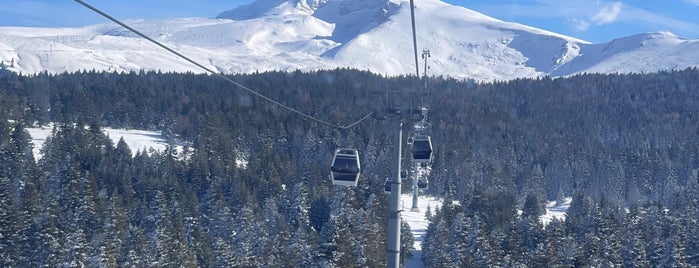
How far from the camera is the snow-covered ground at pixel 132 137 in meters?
118

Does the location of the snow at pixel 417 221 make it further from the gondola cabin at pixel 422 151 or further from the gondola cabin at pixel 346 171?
the gondola cabin at pixel 346 171

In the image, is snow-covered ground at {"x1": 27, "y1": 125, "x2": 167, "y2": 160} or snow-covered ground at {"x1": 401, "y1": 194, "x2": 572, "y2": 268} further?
snow-covered ground at {"x1": 27, "y1": 125, "x2": 167, "y2": 160}

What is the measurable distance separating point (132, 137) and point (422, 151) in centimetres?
10689

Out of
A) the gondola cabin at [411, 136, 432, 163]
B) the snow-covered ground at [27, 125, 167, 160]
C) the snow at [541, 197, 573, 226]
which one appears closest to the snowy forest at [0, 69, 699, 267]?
the gondola cabin at [411, 136, 432, 163]

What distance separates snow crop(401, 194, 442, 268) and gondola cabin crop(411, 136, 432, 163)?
4359cm

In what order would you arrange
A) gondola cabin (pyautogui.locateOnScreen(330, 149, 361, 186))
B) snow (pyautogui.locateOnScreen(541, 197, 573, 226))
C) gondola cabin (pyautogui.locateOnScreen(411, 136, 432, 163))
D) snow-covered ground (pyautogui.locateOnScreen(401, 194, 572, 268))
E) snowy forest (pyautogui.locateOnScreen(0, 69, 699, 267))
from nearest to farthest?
gondola cabin (pyautogui.locateOnScreen(330, 149, 361, 186)) < gondola cabin (pyautogui.locateOnScreen(411, 136, 432, 163)) < snowy forest (pyautogui.locateOnScreen(0, 69, 699, 267)) < snow-covered ground (pyautogui.locateOnScreen(401, 194, 572, 268)) < snow (pyautogui.locateOnScreen(541, 197, 573, 226))

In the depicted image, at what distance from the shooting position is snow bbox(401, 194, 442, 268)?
232 ft

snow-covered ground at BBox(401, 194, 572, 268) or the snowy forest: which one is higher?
the snowy forest

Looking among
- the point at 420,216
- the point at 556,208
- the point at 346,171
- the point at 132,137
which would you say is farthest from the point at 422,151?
the point at 132,137

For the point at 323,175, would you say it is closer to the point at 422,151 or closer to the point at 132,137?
the point at 132,137

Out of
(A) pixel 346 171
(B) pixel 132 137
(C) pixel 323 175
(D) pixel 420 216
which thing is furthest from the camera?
(B) pixel 132 137

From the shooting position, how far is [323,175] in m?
98.1

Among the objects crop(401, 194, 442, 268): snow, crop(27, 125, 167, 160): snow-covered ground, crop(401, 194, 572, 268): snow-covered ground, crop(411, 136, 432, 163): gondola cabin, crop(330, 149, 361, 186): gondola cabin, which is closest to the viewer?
crop(330, 149, 361, 186): gondola cabin

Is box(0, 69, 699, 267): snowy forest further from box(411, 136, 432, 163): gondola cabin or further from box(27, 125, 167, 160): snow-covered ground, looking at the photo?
box(27, 125, 167, 160): snow-covered ground
